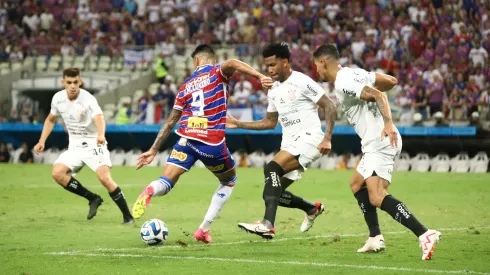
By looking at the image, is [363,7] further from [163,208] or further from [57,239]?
[57,239]

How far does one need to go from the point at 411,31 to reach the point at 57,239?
69.8ft

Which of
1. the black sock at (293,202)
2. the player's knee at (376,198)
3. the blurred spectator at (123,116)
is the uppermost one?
the player's knee at (376,198)

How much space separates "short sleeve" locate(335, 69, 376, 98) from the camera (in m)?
9.89

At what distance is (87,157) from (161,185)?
4.06m

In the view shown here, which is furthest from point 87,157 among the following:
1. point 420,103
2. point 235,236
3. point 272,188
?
point 420,103

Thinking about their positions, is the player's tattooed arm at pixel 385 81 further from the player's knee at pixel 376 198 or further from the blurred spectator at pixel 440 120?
the blurred spectator at pixel 440 120

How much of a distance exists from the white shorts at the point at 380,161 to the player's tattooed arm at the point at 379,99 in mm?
475

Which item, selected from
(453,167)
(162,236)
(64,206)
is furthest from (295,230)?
(453,167)

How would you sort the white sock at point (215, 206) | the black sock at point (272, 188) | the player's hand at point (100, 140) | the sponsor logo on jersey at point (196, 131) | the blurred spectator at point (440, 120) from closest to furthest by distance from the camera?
the black sock at point (272, 188)
the sponsor logo on jersey at point (196, 131)
the white sock at point (215, 206)
the player's hand at point (100, 140)
the blurred spectator at point (440, 120)

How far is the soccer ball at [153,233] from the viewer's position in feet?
36.1

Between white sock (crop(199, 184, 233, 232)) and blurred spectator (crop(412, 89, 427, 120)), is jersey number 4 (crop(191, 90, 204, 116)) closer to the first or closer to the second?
white sock (crop(199, 184, 233, 232))

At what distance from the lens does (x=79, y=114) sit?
1455cm

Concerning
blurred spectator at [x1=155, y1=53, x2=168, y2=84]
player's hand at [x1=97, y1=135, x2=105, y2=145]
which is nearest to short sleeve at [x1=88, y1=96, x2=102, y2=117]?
player's hand at [x1=97, y1=135, x2=105, y2=145]

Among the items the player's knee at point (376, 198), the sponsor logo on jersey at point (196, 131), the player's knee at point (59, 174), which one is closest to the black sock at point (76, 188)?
the player's knee at point (59, 174)
